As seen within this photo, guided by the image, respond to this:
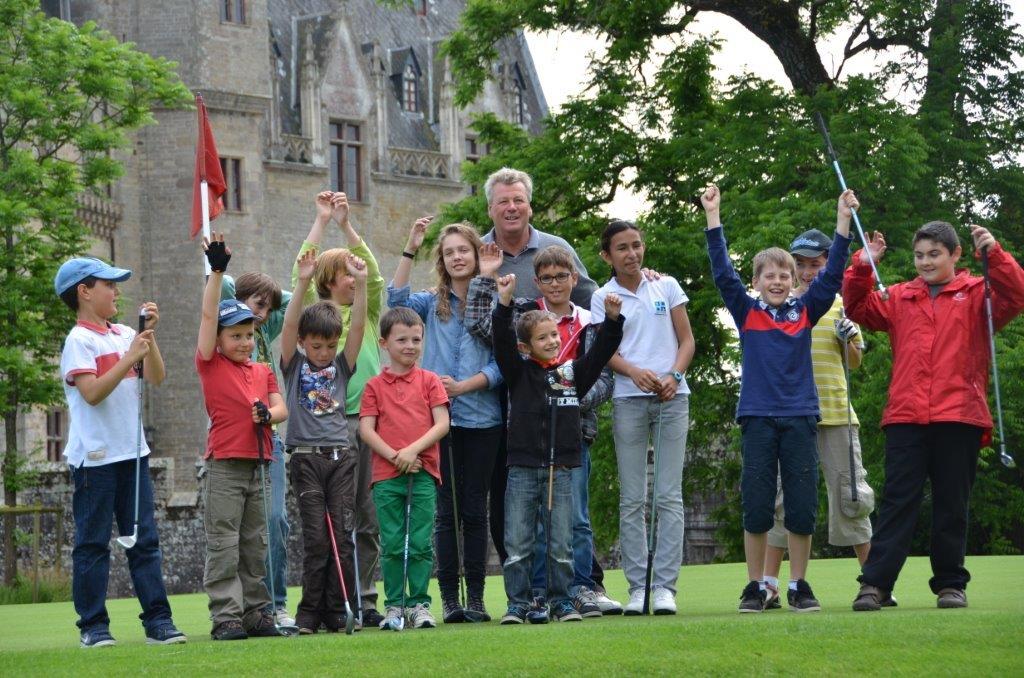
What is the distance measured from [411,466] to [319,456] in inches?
20.4

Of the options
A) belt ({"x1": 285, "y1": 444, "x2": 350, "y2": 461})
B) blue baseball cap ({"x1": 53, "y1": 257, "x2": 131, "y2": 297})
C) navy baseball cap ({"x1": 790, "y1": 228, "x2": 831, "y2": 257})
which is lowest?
belt ({"x1": 285, "y1": 444, "x2": 350, "y2": 461})

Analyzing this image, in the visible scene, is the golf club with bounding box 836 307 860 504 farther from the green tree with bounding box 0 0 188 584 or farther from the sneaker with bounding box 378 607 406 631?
the green tree with bounding box 0 0 188 584

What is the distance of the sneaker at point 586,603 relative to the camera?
32.1ft

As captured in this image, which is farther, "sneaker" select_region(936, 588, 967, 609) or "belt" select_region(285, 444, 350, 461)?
"belt" select_region(285, 444, 350, 461)

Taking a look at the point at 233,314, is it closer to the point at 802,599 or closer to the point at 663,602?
the point at 663,602

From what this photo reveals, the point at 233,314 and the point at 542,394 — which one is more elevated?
the point at 233,314

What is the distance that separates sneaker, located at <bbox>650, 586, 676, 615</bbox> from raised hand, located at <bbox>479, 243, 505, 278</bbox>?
1832 mm

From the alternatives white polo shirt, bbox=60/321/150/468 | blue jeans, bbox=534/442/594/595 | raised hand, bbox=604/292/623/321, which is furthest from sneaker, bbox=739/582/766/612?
white polo shirt, bbox=60/321/150/468

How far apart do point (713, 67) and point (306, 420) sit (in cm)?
1891

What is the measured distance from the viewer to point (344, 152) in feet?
176

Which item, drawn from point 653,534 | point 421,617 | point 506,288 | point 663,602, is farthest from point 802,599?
point 506,288

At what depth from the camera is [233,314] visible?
9367 millimetres

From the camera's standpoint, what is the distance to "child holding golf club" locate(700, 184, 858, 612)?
378 inches

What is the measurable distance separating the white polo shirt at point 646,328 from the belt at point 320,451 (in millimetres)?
1485
